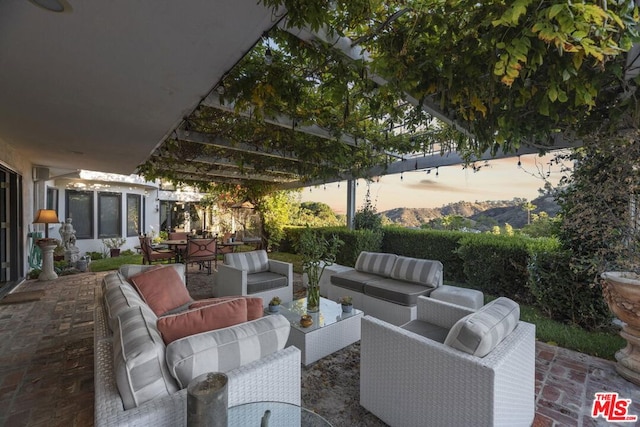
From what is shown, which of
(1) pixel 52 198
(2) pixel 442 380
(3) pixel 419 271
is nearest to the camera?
(2) pixel 442 380

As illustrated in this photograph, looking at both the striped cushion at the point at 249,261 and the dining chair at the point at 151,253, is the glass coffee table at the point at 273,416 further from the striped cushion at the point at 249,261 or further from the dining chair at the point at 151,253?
the dining chair at the point at 151,253

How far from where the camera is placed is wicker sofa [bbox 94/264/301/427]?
126 cm

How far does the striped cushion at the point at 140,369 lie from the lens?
1.28 metres

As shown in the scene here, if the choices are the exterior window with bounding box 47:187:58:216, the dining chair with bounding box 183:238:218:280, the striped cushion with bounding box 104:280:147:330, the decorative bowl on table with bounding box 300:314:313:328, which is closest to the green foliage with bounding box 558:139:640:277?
the decorative bowl on table with bounding box 300:314:313:328

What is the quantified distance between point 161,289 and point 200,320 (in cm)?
154

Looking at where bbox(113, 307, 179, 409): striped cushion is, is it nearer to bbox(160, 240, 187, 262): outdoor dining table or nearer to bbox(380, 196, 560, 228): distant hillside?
bbox(160, 240, 187, 262): outdoor dining table

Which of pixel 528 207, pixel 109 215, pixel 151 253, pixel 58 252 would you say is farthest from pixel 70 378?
pixel 109 215

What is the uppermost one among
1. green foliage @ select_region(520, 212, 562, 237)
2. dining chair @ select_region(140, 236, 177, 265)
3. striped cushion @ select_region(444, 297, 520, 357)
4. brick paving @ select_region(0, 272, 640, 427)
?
green foliage @ select_region(520, 212, 562, 237)

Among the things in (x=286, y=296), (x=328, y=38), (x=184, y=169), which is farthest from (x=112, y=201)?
(x=328, y=38)

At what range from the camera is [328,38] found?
2.10 meters

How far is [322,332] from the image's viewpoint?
9.81 feet

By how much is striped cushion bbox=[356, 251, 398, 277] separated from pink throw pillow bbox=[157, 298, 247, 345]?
3.02 m

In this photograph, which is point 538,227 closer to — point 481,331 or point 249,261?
point 481,331

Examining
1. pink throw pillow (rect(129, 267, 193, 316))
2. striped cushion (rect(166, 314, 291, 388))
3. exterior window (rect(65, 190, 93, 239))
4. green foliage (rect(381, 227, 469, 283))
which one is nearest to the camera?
striped cushion (rect(166, 314, 291, 388))
